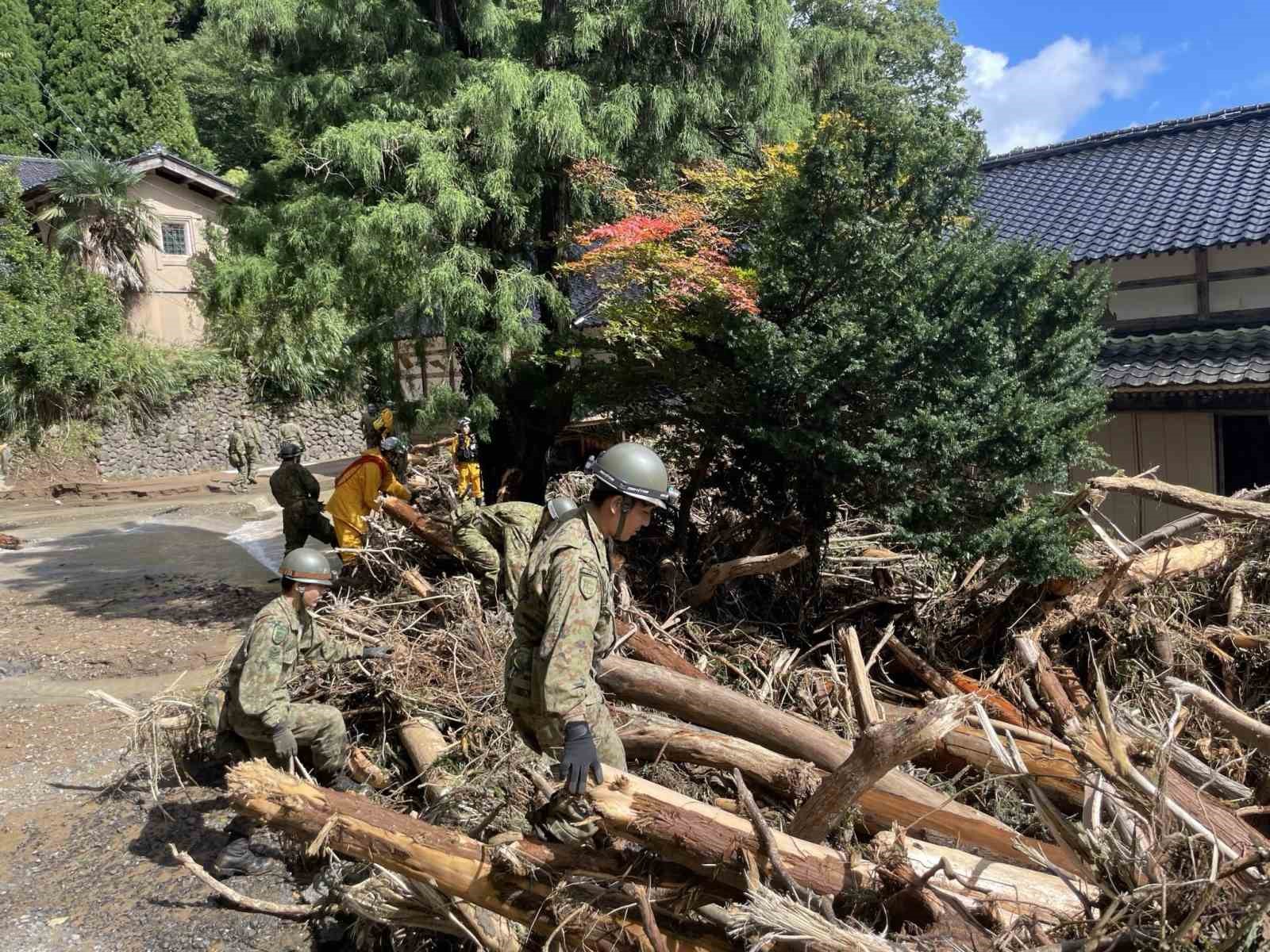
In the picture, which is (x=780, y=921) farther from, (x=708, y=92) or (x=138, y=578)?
(x=138, y=578)

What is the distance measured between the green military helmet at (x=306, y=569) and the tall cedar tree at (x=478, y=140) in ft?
12.4

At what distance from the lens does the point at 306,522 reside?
8938 mm

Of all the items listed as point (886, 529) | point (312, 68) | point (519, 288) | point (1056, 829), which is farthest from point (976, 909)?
point (312, 68)

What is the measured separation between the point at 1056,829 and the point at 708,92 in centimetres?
775

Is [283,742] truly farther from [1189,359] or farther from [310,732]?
[1189,359]

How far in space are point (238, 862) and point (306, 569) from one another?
4.90 feet

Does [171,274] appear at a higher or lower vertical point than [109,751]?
higher

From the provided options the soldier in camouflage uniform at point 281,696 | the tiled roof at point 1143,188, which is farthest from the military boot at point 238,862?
the tiled roof at point 1143,188

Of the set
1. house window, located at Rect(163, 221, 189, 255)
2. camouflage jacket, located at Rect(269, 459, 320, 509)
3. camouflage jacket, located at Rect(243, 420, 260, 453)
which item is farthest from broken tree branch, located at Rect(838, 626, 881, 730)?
house window, located at Rect(163, 221, 189, 255)

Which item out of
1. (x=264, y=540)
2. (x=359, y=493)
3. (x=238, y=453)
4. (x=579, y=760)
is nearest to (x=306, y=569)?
(x=579, y=760)

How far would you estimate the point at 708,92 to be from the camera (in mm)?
9164

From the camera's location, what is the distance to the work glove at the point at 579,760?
3203 millimetres

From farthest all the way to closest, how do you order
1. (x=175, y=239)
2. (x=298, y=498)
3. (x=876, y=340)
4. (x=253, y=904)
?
(x=175, y=239) → (x=298, y=498) → (x=876, y=340) → (x=253, y=904)

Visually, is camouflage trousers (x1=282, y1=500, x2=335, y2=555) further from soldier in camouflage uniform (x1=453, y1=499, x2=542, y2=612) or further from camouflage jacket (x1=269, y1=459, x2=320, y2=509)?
soldier in camouflage uniform (x1=453, y1=499, x2=542, y2=612)
